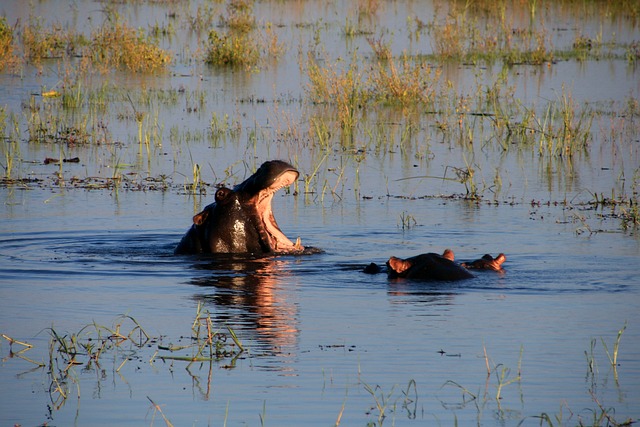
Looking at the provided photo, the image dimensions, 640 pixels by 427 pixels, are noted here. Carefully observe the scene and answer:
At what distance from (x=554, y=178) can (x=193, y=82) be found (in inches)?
307

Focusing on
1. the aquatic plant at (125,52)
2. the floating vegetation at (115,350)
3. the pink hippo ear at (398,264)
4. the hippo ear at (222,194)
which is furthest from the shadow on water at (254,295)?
the aquatic plant at (125,52)

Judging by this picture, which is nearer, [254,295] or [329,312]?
[329,312]

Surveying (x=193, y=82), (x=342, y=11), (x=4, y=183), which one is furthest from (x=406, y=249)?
(x=342, y=11)

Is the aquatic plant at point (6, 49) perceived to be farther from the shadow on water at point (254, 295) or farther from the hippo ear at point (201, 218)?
the shadow on water at point (254, 295)

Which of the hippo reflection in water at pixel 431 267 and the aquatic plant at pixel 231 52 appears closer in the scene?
the hippo reflection in water at pixel 431 267

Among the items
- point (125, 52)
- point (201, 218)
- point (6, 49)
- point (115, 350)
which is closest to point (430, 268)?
point (201, 218)

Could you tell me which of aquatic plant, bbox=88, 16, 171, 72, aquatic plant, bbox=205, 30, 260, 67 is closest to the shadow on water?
aquatic plant, bbox=88, 16, 171, 72

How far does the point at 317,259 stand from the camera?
919 centimetres

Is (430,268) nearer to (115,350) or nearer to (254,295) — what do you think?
(254,295)

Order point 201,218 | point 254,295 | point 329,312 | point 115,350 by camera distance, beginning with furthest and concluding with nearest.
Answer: point 201,218
point 254,295
point 329,312
point 115,350

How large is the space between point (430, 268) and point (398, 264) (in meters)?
0.21

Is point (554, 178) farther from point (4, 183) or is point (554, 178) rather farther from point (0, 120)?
point (0, 120)

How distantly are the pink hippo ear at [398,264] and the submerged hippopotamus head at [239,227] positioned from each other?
1.06 meters

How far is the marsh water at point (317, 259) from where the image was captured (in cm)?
555
